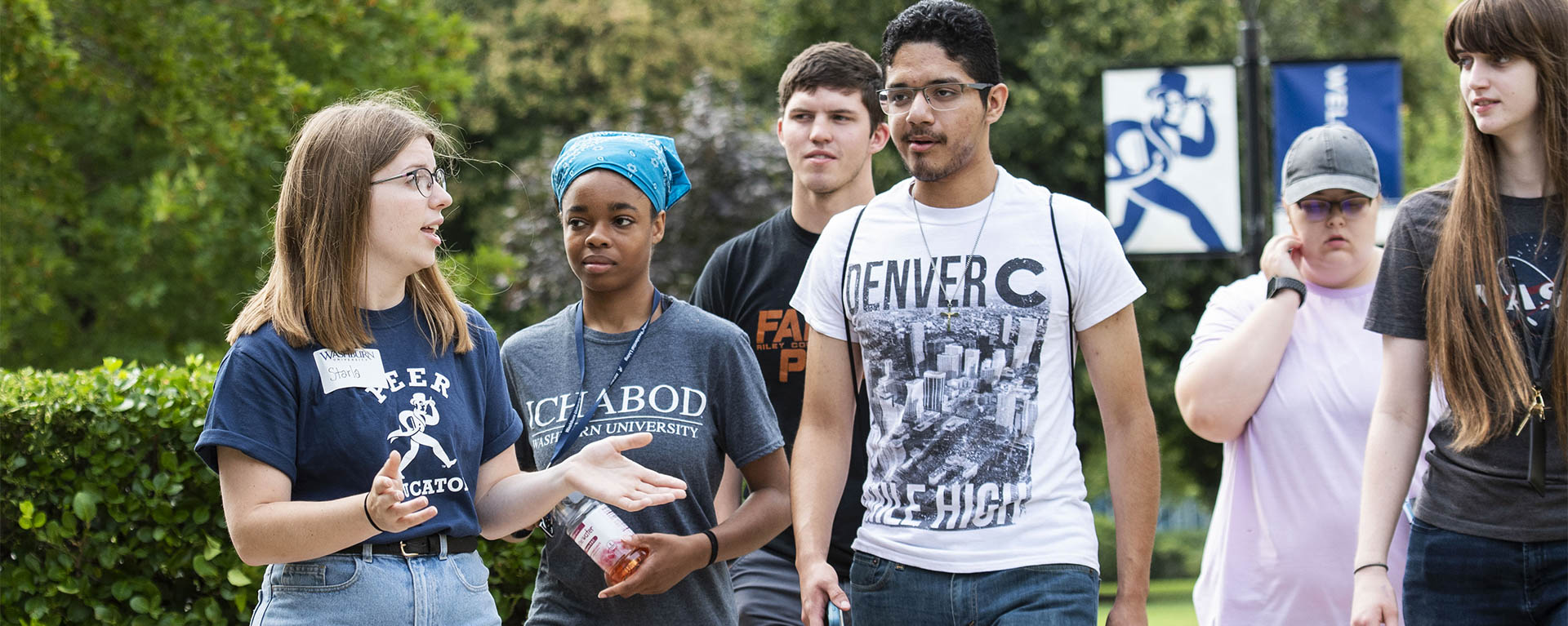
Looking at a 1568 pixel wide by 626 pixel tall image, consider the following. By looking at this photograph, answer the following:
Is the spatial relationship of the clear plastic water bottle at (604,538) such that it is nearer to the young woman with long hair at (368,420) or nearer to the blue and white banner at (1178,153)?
the young woman with long hair at (368,420)

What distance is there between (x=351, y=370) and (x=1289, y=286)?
2.57m

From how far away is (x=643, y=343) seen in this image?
3.66m

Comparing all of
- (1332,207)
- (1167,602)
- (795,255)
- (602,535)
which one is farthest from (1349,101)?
(1167,602)

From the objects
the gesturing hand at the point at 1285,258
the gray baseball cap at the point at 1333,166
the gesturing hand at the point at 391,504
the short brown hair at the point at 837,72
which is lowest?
the gesturing hand at the point at 391,504

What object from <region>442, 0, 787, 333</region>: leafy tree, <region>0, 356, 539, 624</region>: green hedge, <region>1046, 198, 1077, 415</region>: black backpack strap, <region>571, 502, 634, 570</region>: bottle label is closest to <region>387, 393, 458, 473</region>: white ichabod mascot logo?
<region>571, 502, 634, 570</region>: bottle label

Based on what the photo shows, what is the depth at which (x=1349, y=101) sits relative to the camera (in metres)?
10.3

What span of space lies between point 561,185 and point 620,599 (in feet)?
3.63

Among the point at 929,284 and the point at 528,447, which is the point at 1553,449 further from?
the point at 528,447

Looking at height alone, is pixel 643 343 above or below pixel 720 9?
below

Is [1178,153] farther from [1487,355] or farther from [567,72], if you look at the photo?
[567,72]

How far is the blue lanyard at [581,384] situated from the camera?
138 inches

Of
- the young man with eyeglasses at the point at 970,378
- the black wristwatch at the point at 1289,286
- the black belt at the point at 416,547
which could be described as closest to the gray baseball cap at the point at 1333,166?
the black wristwatch at the point at 1289,286

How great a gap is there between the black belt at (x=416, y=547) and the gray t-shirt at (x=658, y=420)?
0.60 meters

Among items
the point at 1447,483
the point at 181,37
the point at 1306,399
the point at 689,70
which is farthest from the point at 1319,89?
the point at 689,70
